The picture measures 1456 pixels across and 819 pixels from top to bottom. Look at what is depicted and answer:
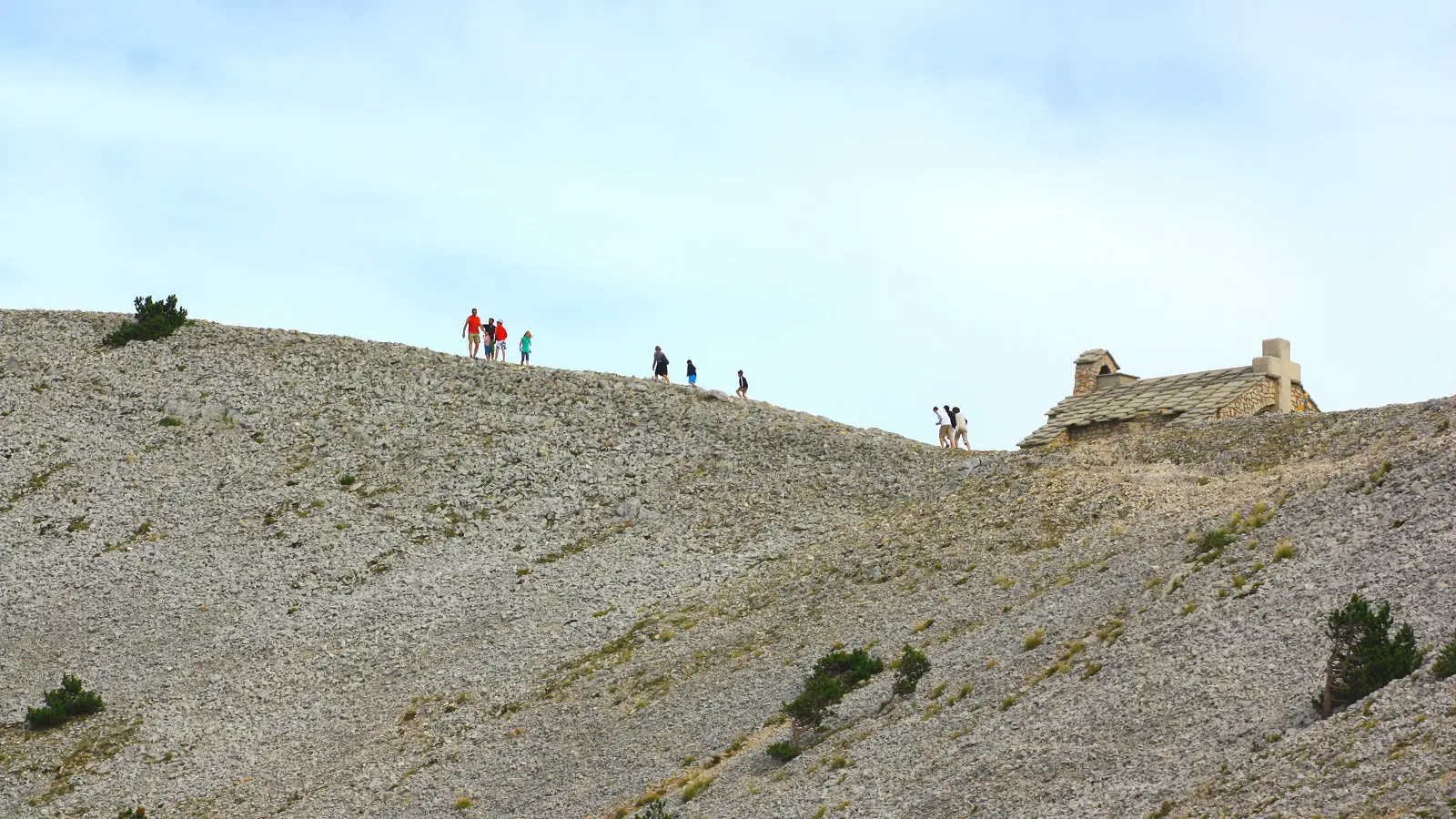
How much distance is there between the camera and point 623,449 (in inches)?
2147

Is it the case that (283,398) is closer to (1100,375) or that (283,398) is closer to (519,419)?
(519,419)

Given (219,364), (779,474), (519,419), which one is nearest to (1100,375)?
(779,474)

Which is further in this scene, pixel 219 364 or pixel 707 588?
pixel 219 364

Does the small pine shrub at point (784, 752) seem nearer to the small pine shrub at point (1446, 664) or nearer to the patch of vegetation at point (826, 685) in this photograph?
the patch of vegetation at point (826, 685)

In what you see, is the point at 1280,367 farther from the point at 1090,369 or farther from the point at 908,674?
the point at 908,674

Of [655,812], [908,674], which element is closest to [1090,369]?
[908,674]

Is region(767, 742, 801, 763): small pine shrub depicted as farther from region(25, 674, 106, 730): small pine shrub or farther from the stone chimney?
the stone chimney

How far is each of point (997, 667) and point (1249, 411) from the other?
68.5ft

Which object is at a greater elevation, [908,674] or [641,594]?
[641,594]

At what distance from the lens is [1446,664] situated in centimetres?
2289

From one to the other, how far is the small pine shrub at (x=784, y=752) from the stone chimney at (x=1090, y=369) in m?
25.9

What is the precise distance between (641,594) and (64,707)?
588 inches

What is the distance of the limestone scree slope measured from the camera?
2692 cm

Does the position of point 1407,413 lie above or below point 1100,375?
below
